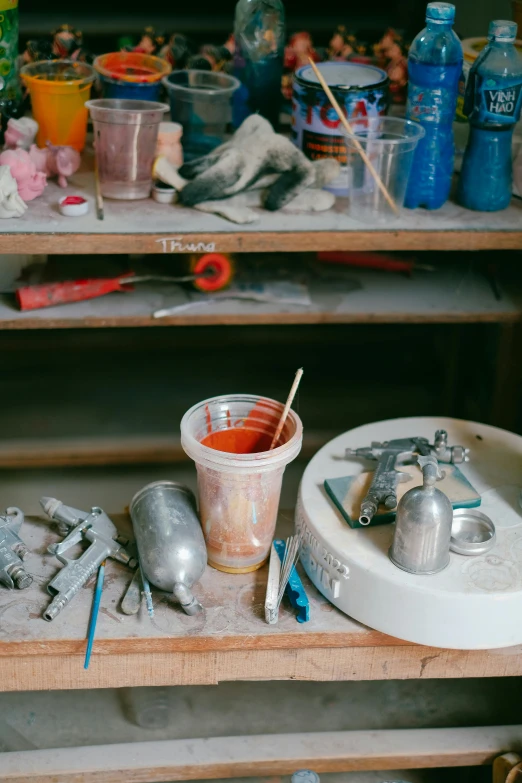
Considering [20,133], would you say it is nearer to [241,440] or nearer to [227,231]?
[227,231]

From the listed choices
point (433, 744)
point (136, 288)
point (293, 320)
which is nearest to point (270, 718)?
point (433, 744)

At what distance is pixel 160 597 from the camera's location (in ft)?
5.07

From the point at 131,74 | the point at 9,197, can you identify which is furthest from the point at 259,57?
the point at 9,197

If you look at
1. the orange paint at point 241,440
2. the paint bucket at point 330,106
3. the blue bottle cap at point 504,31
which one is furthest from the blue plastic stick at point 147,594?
the blue bottle cap at point 504,31

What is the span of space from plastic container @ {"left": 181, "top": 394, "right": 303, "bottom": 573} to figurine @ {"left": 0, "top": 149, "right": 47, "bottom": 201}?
63cm

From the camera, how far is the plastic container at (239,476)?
1.49 m

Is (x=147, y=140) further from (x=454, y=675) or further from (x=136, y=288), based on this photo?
(x=454, y=675)

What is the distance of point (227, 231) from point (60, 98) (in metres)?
0.53

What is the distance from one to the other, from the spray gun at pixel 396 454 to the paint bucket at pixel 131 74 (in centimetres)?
93

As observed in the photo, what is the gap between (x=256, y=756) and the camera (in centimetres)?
167

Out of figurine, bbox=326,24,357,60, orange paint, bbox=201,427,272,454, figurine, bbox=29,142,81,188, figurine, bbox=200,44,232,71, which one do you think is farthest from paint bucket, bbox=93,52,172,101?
orange paint, bbox=201,427,272,454

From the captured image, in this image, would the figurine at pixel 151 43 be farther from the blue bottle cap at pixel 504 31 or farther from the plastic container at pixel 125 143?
the blue bottle cap at pixel 504 31

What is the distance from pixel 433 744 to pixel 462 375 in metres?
1.31

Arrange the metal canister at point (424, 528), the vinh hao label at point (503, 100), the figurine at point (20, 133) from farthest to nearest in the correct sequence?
the figurine at point (20, 133), the vinh hao label at point (503, 100), the metal canister at point (424, 528)
